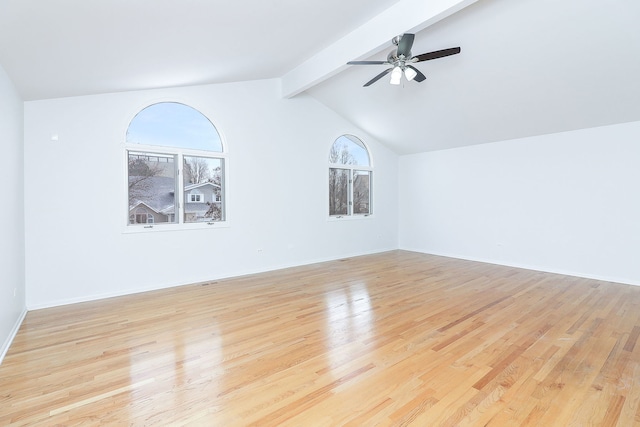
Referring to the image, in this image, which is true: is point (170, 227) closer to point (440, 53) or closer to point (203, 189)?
point (203, 189)

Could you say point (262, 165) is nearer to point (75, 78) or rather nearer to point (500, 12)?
point (75, 78)

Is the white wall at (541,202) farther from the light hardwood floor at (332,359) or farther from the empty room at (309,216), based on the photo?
the light hardwood floor at (332,359)

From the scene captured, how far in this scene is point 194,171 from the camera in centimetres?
457

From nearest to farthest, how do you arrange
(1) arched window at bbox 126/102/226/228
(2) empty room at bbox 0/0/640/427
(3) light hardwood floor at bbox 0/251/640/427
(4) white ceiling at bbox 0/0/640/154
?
(3) light hardwood floor at bbox 0/251/640/427 → (2) empty room at bbox 0/0/640/427 → (4) white ceiling at bbox 0/0/640/154 → (1) arched window at bbox 126/102/226/228

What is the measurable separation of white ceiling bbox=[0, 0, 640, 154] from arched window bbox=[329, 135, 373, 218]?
4.73 feet

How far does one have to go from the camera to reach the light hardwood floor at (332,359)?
174cm

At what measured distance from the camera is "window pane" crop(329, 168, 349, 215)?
249 inches

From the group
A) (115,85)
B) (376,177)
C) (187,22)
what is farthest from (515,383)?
(376,177)

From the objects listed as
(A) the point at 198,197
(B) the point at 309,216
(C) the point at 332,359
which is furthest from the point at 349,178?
(C) the point at 332,359

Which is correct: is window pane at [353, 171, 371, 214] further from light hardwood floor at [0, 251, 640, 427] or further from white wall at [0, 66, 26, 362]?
white wall at [0, 66, 26, 362]

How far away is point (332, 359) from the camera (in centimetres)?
230

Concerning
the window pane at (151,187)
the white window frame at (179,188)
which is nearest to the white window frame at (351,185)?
the white window frame at (179,188)

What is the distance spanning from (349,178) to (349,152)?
58 cm

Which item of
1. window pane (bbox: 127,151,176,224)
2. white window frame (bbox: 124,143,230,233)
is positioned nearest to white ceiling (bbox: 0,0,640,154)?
white window frame (bbox: 124,143,230,233)
